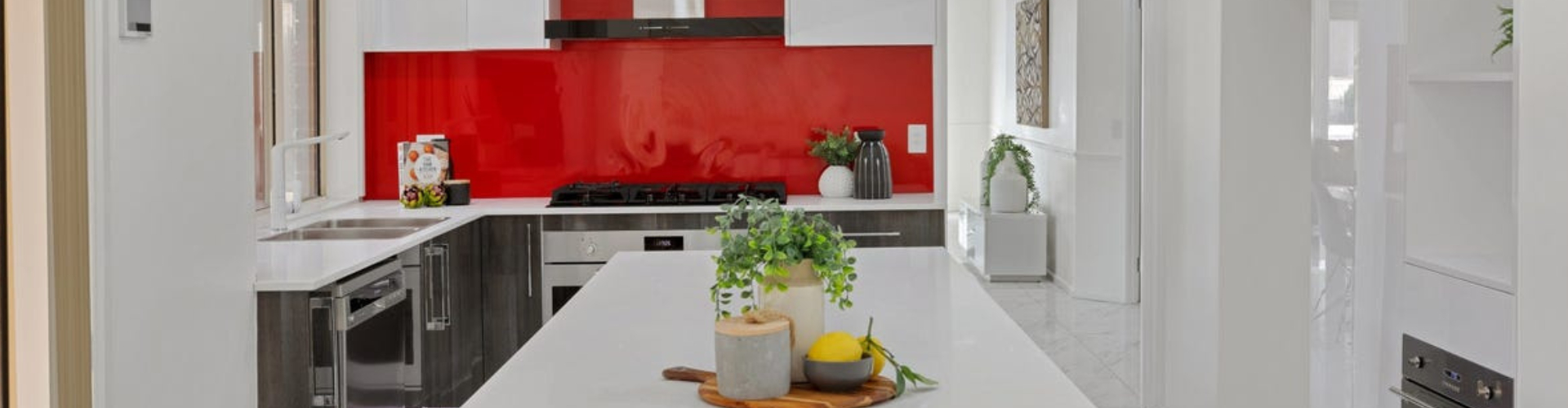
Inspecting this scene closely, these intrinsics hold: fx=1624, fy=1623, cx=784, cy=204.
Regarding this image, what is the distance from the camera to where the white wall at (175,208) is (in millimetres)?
3176

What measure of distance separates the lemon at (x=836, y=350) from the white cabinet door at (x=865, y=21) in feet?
12.4

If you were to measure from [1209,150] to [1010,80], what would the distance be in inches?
259

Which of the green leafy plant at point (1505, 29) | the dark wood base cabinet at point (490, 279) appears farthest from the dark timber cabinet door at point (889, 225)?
the green leafy plant at point (1505, 29)

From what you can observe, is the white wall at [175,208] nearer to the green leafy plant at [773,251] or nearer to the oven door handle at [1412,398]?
the green leafy plant at [773,251]

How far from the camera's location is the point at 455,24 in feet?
20.3

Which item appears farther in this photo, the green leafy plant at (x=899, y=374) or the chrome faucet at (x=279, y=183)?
the chrome faucet at (x=279, y=183)

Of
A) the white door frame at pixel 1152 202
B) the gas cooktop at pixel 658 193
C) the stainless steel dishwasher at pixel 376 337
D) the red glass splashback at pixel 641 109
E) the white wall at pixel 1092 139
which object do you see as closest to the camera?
the stainless steel dishwasher at pixel 376 337

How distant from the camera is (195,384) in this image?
3.59 m

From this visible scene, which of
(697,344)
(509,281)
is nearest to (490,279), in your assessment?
(509,281)

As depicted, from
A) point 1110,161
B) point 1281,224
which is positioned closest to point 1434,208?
point 1281,224

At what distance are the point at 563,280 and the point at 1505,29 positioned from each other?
3.59m

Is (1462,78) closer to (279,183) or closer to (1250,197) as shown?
(1250,197)

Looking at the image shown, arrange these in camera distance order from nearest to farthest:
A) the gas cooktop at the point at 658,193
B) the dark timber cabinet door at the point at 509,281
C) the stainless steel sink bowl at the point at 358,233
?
the stainless steel sink bowl at the point at 358,233 < the dark timber cabinet door at the point at 509,281 < the gas cooktop at the point at 658,193

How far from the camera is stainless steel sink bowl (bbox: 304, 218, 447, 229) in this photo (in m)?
5.61
